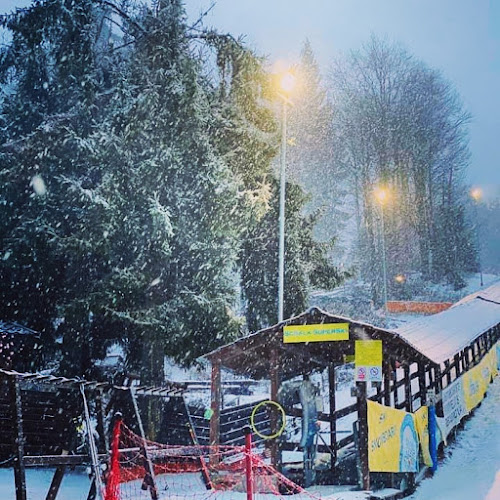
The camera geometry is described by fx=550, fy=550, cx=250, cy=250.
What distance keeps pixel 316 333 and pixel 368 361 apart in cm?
113

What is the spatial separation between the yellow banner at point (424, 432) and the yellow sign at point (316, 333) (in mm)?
2913

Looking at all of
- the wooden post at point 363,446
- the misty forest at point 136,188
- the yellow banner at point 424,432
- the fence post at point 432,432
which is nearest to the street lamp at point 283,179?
the misty forest at point 136,188

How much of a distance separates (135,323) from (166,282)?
5.29ft

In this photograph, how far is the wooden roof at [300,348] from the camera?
10.8m

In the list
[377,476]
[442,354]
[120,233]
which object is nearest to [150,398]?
[120,233]

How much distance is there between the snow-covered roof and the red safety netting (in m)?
3.98

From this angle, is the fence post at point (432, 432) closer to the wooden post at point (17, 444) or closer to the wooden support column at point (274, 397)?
the wooden support column at point (274, 397)

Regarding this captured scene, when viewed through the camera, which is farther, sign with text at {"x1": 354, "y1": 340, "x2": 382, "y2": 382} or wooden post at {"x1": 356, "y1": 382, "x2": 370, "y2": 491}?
sign with text at {"x1": 354, "y1": 340, "x2": 382, "y2": 382}

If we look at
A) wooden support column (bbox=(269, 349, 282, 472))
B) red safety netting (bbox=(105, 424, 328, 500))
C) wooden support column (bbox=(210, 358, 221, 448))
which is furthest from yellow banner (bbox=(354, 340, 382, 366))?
wooden support column (bbox=(210, 358, 221, 448))

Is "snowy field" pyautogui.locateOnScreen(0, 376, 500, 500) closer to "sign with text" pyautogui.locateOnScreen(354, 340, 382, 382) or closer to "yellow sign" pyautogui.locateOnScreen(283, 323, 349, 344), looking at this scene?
"sign with text" pyautogui.locateOnScreen(354, 340, 382, 382)

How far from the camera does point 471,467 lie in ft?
40.6

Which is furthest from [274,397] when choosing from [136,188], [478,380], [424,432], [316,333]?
[478,380]

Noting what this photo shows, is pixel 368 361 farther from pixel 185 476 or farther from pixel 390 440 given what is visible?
pixel 185 476

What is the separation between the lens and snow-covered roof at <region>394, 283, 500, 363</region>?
13.4 m
